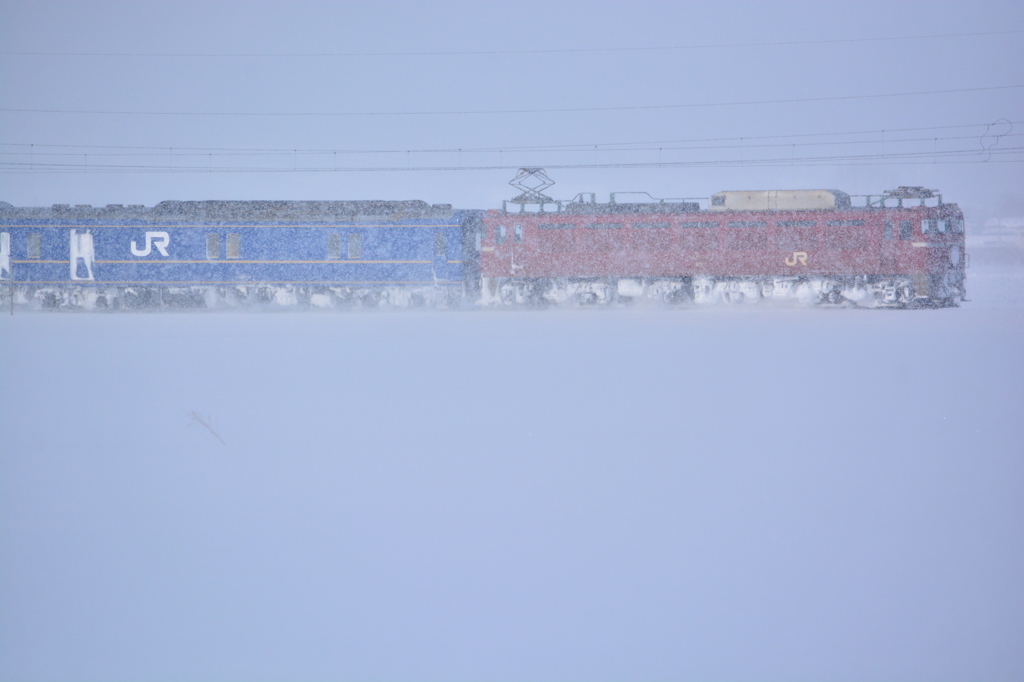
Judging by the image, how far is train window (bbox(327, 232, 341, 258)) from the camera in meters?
23.8

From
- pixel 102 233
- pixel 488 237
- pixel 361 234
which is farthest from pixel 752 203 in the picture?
pixel 102 233

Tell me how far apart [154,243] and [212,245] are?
175 cm

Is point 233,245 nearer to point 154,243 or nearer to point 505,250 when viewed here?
point 154,243

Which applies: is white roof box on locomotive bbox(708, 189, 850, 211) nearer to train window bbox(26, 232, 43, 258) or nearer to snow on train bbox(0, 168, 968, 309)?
snow on train bbox(0, 168, 968, 309)

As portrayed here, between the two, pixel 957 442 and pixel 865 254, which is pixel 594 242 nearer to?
pixel 865 254

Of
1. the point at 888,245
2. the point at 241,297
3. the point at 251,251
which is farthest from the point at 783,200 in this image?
the point at 241,297

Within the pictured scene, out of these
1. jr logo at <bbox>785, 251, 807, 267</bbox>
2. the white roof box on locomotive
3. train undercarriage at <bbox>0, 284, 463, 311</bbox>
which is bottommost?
train undercarriage at <bbox>0, 284, 463, 311</bbox>

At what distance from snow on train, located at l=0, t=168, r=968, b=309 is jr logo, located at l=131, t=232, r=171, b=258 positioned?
40 mm

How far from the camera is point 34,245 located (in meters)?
24.0

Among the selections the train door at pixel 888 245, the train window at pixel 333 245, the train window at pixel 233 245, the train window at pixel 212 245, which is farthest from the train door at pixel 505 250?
the train door at pixel 888 245

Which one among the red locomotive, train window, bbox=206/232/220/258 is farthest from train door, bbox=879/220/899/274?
train window, bbox=206/232/220/258

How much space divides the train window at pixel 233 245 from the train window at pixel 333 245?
2.75 meters

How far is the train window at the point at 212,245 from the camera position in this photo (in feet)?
78.4

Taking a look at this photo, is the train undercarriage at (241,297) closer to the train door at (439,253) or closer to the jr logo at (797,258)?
the train door at (439,253)
